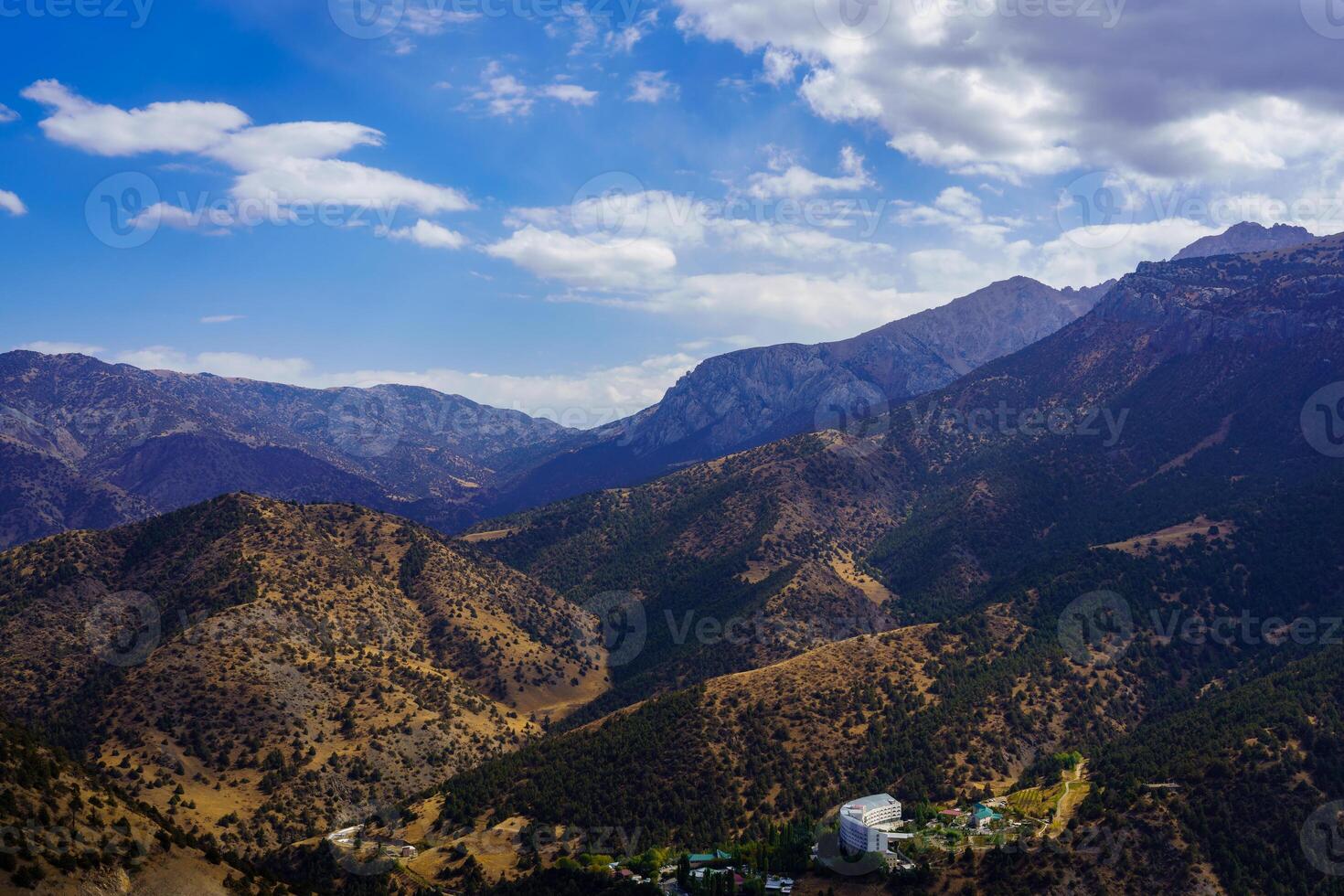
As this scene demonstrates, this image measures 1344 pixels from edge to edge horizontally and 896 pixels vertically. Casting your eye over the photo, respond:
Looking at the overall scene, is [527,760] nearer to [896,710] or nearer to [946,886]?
[896,710]

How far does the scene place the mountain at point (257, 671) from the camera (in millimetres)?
121875

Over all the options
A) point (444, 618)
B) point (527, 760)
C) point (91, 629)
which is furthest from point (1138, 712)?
point (91, 629)

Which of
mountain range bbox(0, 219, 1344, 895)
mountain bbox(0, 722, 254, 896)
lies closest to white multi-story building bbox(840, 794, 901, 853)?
mountain range bbox(0, 219, 1344, 895)

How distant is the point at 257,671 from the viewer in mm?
138750

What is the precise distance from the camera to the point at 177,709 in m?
130

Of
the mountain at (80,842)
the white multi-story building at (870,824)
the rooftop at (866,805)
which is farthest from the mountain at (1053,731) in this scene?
the mountain at (80,842)

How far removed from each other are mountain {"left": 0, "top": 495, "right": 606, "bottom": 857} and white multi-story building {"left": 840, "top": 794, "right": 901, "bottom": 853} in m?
65.3

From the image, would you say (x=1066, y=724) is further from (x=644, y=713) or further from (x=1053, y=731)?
(x=644, y=713)

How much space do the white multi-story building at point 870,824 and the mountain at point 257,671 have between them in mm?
65303

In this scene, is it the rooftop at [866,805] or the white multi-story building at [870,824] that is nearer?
the white multi-story building at [870,824]

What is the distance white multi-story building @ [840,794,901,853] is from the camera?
94812 millimetres

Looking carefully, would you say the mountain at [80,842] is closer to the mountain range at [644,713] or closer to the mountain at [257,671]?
the mountain range at [644,713]

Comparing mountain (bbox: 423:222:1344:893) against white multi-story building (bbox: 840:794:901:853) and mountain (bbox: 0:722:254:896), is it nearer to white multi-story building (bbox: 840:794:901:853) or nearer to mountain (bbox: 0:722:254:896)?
white multi-story building (bbox: 840:794:901:853)

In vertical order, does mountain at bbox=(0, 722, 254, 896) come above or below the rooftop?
above
